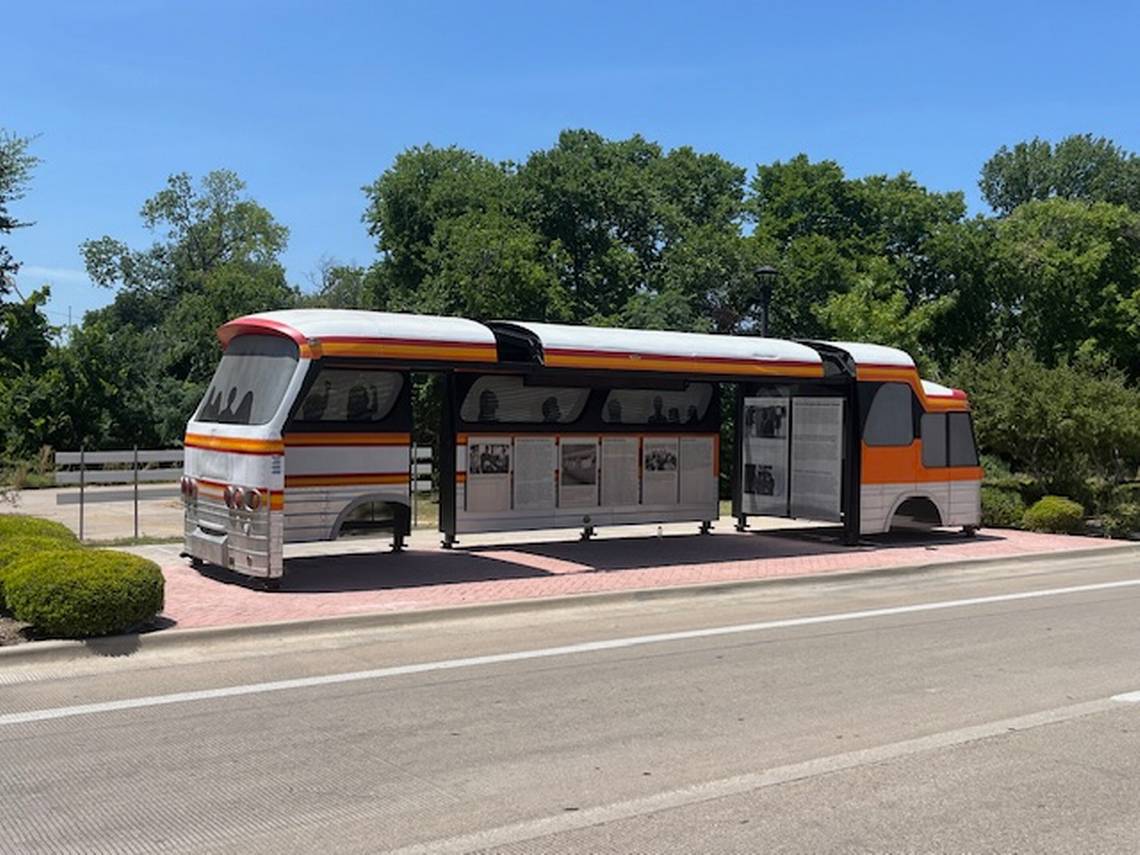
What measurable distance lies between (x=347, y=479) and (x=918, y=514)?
30.9ft

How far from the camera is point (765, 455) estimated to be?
18.0 m

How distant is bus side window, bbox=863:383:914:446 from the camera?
16.6 meters

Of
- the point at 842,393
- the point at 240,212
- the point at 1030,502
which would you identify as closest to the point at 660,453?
the point at 842,393

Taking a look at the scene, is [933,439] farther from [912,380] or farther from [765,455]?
[765,455]

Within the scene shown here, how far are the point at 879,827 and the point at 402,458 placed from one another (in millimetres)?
8635

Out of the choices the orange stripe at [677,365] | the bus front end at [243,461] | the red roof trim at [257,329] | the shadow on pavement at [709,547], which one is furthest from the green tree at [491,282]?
the bus front end at [243,461]

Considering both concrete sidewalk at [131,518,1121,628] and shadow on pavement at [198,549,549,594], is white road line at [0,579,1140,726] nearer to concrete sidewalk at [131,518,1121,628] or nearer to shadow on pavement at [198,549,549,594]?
concrete sidewalk at [131,518,1121,628]

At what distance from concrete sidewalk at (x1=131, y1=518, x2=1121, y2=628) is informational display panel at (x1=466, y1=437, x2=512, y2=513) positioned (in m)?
0.72

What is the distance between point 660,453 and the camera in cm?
1647

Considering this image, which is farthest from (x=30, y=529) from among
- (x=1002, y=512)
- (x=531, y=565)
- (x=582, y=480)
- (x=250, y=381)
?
(x=1002, y=512)

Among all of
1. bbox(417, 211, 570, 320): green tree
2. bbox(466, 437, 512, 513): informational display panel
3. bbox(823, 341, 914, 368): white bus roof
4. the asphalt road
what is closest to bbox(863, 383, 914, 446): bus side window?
bbox(823, 341, 914, 368): white bus roof

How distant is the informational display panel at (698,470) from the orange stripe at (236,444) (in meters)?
7.02

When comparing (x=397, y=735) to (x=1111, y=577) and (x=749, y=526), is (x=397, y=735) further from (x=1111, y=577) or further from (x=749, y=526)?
(x=749, y=526)

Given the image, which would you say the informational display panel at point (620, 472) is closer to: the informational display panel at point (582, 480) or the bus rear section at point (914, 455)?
the informational display panel at point (582, 480)
